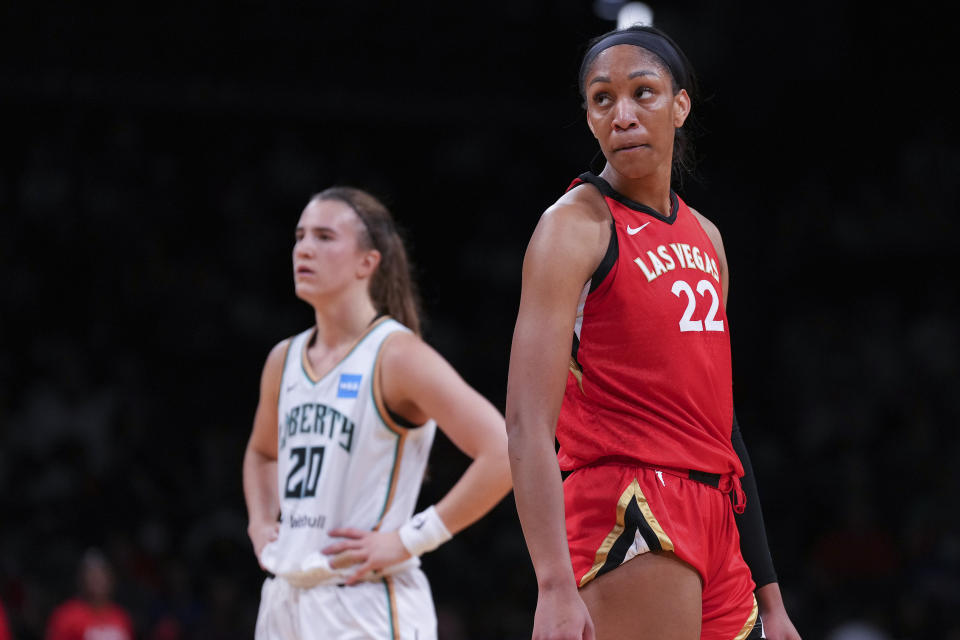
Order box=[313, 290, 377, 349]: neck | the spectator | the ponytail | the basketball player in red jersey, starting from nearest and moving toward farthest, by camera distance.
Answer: the basketball player in red jersey
box=[313, 290, 377, 349]: neck
the ponytail
the spectator

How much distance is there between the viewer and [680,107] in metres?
2.75

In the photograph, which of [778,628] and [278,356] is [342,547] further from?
[778,628]

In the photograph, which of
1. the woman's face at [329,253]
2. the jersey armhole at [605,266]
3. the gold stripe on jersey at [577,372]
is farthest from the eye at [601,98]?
the woman's face at [329,253]

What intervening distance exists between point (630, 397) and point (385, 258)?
193cm

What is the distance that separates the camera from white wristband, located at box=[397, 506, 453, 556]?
3.75 metres

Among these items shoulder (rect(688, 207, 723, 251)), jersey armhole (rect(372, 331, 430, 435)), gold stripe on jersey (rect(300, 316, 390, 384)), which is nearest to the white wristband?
jersey armhole (rect(372, 331, 430, 435))

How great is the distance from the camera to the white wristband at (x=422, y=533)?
12.3ft

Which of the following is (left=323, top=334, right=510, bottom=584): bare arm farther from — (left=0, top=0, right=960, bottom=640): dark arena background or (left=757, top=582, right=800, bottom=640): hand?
(left=0, top=0, right=960, bottom=640): dark arena background

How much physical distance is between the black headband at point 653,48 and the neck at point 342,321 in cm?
159

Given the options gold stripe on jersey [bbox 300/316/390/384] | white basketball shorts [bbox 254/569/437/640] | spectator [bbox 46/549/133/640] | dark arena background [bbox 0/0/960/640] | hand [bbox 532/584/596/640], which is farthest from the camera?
dark arena background [bbox 0/0/960/640]

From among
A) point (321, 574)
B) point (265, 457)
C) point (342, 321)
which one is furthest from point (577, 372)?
point (265, 457)

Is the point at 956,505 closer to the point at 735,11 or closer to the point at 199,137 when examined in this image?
the point at 735,11

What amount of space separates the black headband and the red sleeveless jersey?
1.05ft

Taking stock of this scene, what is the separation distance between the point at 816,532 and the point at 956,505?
1.06 meters
